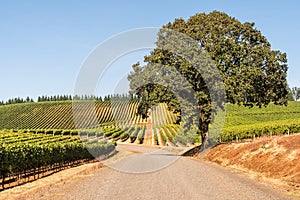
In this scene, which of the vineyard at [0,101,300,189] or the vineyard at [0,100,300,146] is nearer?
the vineyard at [0,101,300,189]

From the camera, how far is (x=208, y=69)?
3198 cm

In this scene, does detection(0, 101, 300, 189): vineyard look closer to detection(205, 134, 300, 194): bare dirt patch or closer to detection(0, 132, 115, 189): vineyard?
detection(0, 132, 115, 189): vineyard

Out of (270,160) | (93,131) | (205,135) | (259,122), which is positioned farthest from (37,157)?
(259,122)

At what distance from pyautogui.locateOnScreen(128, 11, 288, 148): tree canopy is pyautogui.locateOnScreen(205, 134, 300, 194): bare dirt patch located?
5.32m

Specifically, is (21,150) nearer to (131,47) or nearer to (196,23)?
(131,47)

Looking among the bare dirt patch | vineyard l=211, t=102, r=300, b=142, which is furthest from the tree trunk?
vineyard l=211, t=102, r=300, b=142

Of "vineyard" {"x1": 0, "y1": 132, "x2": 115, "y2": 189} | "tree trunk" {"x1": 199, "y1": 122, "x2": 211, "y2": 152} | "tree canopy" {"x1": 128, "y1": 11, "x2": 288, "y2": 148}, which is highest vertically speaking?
"tree canopy" {"x1": 128, "y1": 11, "x2": 288, "y2": 148}

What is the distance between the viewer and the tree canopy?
32.7m

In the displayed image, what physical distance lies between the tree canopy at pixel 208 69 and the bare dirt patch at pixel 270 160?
17.5 feet

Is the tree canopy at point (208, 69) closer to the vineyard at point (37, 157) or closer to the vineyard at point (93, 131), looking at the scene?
the vineyard at point (93, 131)

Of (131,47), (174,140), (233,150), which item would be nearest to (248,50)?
→ (233,150)

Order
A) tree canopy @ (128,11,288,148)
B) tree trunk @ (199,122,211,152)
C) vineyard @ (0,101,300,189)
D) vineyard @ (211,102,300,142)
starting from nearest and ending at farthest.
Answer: vineyard @ (0,101,300,189) → tree canopy @ (128,11,288,148) → tree trunk @ (199,122,211,152) → vineyard @ (211,102,300,142)

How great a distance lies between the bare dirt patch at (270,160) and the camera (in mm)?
18195

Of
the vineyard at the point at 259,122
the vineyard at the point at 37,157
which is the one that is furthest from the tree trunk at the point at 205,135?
the vineyard at the point at 259,122
